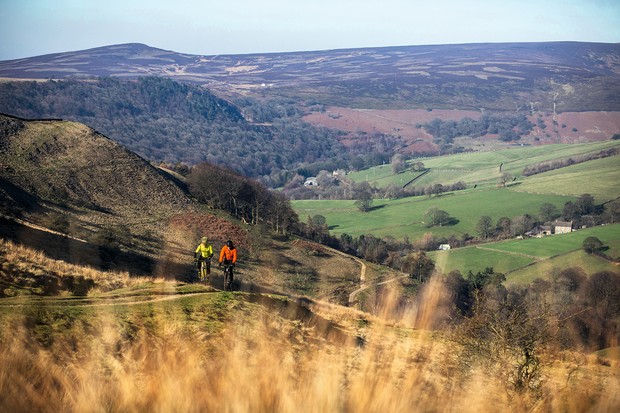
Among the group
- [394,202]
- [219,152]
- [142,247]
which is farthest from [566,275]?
[219,152]

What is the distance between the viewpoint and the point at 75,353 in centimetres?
457

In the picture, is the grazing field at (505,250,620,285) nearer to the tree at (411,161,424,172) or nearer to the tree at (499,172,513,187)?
the tree at (499,172,513,187)

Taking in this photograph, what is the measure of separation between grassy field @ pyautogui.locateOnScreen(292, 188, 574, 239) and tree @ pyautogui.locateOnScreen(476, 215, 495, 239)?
1287 millimetres

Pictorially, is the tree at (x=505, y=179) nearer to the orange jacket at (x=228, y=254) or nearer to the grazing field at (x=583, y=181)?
the grazing field at (x=583, y=181)

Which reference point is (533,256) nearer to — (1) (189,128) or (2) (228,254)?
(2) (228,254)

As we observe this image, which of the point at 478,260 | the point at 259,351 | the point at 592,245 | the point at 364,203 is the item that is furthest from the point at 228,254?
the point at 364,203

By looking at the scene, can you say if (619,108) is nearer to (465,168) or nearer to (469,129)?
(469,129)

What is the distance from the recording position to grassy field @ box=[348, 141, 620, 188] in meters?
107

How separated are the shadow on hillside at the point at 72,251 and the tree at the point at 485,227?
47986 millimetres

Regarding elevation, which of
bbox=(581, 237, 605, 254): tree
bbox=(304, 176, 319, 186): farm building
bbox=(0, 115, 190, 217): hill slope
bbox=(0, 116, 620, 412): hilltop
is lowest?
bbox=(304, 176, 319, 186): farm building

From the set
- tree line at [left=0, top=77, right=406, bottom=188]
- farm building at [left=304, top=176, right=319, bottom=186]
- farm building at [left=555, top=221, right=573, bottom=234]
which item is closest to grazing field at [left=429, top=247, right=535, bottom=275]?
farm building at [left=555, top=221, right=573, bottom=234]

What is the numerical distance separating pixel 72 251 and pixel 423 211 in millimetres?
60281

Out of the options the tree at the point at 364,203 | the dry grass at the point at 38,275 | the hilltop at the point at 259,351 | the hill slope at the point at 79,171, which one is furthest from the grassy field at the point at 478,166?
the hilltop at the point at 259,351

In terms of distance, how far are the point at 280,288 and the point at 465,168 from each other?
91089 millimetres
